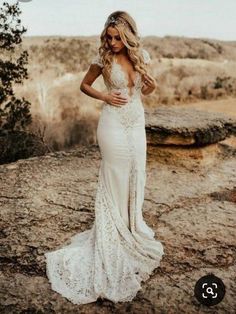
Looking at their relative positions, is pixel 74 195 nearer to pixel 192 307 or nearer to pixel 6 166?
pixel 6 166

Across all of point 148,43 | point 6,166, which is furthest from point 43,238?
point 148,43

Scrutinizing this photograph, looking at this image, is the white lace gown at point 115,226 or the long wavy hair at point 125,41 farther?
the white lace gown at point 115,226

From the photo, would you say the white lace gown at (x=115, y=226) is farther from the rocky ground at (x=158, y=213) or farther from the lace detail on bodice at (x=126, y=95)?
the rocky ground at (x=158, y=213)

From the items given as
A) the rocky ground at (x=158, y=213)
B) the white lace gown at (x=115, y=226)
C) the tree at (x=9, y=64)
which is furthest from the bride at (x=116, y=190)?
the tree at (x=9, y=64)

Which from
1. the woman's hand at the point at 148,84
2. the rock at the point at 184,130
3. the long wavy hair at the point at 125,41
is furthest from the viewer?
the rock at the point at 184,130

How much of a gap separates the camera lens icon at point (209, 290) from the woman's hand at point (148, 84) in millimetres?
1581

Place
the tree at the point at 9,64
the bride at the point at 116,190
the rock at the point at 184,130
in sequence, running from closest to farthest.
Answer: the bride at the point at 116,190, the rock at the point at 184,130, the tree at the point at 9,64

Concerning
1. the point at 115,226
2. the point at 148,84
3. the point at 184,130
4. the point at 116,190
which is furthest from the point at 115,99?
the point at 184,130

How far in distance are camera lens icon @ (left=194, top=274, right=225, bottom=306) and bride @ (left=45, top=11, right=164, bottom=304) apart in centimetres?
45

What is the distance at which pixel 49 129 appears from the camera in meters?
11.0

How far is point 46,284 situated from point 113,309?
0.65 meters

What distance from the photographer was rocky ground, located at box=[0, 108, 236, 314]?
3.96 metres

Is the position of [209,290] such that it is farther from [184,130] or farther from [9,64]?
[9,64]

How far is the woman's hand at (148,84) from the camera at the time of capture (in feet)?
13.1
